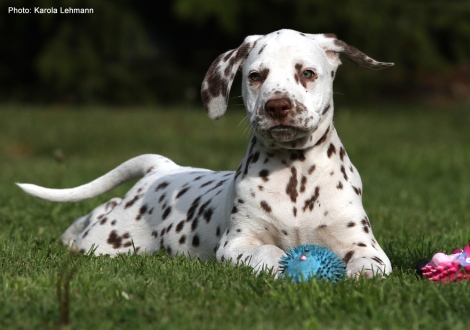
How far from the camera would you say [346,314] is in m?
3.82

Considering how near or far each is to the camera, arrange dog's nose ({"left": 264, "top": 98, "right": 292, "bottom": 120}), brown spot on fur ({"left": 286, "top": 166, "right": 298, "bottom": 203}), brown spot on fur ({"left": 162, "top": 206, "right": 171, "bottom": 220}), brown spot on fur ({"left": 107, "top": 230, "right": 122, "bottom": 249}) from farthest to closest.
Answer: brown spot on fur ({"left": 107, "top": 230, "right": 122, "bottom": 249}) → brown spot on fur ({"left": 162, "top": 206, "right": 171, "bottom": 220}) → brown spot on fur ({"left": 286, "top": 166, "right": 298, "bottom": 203}) → dog's nose ({"left": 264, "top": 98, "right": 292, "bottom": 120})

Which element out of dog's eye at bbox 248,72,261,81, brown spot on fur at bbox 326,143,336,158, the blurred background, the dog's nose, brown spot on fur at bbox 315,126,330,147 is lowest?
the blurred background

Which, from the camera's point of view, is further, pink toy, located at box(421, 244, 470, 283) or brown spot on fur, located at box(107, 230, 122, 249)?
brown spot on fur, located at box(107, 230, 122, 249)

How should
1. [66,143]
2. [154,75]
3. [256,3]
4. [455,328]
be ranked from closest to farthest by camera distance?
[455,328] → [66,143] → [256,3] → [154,75]

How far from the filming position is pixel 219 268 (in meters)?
4.81

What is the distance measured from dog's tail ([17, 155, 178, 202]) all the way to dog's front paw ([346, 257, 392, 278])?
8.69 ft

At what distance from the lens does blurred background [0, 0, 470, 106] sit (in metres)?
24.2

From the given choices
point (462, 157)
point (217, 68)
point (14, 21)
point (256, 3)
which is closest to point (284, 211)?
point (217, 68)

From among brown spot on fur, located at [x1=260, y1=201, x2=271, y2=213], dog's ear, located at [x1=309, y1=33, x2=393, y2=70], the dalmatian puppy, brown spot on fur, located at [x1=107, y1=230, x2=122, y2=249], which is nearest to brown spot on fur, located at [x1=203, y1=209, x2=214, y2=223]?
the dalmatian puppy

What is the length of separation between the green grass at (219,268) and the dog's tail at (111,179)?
0.39 m

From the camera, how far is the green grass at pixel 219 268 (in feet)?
12.2

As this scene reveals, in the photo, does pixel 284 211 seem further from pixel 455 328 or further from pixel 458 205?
pixel 458 205

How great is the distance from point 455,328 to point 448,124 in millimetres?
17944

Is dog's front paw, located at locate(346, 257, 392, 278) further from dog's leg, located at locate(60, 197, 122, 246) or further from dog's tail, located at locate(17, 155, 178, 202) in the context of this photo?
dog's leg, located at locate(60, 197, 122, 246)
